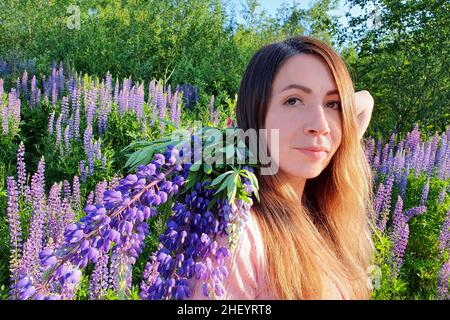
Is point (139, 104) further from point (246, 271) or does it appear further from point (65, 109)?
point (246, 271)

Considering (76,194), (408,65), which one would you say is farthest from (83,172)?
(408,65)

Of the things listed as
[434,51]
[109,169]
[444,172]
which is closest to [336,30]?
[434,51]

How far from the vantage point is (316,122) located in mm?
1958

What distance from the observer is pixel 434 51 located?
8180 millimetres

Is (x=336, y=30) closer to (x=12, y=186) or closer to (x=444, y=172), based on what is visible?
(x=444, y=172)

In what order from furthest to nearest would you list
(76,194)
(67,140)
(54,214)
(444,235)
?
(67,140), (444,235), (76,194), (54,214)

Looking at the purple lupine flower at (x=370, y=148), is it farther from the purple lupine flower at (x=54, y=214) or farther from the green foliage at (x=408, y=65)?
the purple lupine flower at (x=54, y=214)

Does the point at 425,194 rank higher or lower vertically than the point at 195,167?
lower

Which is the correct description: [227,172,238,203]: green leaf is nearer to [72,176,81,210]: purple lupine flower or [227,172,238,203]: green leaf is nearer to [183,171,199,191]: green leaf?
[183,171,199,191]: green leaf

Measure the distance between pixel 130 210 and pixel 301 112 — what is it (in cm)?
74

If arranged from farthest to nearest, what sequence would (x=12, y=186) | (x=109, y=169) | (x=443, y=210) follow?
(x=443, y=210)
(x=109, y=169)
(x=12, y=186)

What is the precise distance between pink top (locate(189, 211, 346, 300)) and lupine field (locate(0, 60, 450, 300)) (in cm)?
5

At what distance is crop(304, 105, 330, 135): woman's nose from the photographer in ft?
6.41
